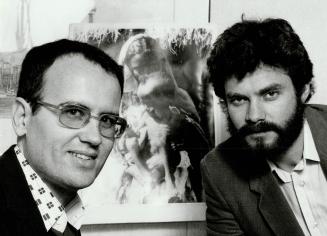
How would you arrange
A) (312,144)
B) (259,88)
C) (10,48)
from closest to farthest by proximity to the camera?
(259,88), (312,144), (10,48)

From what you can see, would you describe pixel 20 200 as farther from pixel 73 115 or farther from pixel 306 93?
pixel 306 93

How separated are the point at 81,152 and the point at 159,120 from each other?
70cm

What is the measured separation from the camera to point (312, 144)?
163 cm

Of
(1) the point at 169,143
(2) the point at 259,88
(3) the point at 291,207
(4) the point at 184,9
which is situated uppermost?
(4) the point at 184,9

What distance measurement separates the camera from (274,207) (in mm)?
1582

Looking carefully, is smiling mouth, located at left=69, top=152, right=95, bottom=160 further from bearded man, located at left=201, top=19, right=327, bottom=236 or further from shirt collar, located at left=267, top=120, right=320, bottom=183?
shirt collar, located at left=267, top=120, right=320, bottom=183

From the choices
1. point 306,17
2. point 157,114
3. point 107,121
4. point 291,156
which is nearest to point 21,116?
point 107,121

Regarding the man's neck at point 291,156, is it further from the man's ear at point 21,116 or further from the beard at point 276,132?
the man's ear at point 21,116

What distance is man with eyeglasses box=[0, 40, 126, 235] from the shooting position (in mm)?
1108

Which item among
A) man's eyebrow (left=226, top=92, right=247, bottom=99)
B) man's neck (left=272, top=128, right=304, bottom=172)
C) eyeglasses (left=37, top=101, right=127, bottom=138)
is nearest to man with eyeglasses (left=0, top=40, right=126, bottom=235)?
eyeglasses (left=37, top=101, right=127, bottom=138)

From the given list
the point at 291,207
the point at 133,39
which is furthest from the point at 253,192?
the point at 133,39

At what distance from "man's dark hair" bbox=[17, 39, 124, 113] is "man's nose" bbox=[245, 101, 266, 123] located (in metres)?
0.50

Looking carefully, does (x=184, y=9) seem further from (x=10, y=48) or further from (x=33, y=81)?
(x=33, y=81)

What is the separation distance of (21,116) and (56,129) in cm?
11
